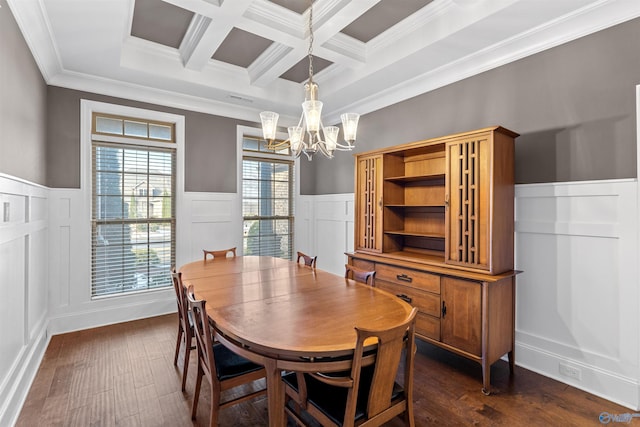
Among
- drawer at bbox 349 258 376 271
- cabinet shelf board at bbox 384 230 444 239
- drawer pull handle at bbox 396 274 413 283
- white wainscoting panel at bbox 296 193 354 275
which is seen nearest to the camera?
drawer pull handle at bbox 396 274 413 283

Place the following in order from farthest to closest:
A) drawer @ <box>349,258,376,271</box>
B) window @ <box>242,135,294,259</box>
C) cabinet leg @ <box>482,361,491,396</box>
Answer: window @ <box>242,135,294,259</box> < drawer @ <box>349,258,376,271</box> < cabinet leg @ <box>482,361,491,396</box>

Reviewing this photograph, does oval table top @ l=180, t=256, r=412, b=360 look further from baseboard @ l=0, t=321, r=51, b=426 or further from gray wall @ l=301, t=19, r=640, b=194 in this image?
gray wall @ l=301, t=19, r=640, b=194

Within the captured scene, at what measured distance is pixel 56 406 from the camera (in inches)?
87.1

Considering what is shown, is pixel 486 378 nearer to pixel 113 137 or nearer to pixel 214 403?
pixel 214 403

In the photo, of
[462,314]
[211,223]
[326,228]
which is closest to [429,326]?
[462,314]

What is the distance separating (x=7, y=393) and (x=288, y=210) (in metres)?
3.77

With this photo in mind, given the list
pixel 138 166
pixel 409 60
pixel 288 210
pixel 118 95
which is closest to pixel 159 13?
pixel 118 95

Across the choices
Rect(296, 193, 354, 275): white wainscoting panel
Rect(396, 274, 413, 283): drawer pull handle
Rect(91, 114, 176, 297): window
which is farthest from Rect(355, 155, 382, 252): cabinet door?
Rect(91, 114, 176, 297): window

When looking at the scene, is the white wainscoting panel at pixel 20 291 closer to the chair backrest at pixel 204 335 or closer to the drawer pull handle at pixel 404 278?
the chair backrest at pixel 204 335

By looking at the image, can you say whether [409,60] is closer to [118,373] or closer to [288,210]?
[288,210]

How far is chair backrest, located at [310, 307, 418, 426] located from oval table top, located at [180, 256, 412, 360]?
11 cm

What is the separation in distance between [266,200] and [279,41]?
8.22 feet

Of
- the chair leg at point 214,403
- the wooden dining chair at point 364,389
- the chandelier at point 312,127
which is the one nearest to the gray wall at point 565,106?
the chandelier at point 312,127

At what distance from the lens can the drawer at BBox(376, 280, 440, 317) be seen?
108 inches
